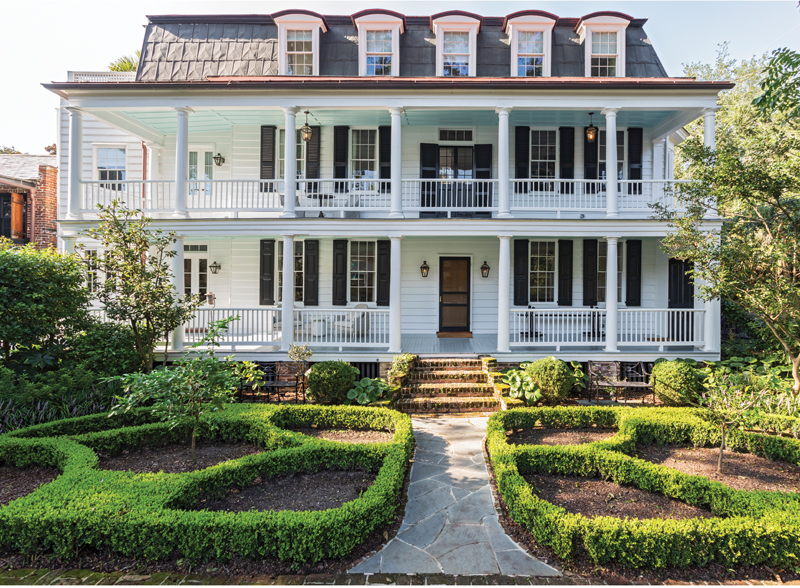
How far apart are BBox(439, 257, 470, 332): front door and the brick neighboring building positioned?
15.5m

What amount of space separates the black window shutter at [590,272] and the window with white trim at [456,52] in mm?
6280

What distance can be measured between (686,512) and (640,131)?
11.4 metres

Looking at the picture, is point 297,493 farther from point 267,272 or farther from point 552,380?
point 267,272

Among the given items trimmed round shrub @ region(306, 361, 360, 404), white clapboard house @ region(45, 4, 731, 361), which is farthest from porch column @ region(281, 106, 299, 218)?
trimmed round shrub @ region(306, 361, 360, 404)

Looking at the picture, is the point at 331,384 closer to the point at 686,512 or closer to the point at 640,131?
the point at 686,512

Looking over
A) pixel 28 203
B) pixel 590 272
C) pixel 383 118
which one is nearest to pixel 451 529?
pixel 590 272

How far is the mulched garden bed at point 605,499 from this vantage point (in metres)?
4.67

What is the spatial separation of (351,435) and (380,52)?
35.4 feet

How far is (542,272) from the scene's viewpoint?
41.8 ft

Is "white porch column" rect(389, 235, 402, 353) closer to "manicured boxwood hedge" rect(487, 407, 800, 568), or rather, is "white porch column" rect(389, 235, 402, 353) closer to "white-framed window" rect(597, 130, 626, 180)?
"manicured boxwood hedge" rect(487, 407, 800, 568)

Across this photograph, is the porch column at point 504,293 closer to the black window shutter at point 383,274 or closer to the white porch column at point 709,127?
the black window shutter at point 383,274

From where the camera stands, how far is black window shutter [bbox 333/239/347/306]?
12.5m

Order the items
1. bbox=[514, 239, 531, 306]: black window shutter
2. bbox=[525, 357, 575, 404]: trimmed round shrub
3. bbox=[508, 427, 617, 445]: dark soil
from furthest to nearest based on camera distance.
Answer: bbox=[514, 239, 531, 306]: black window shutter → bbox=[525, 357, 575, 404]: trimmed round shrub → bbox=[508, 427, 617, 445]: dark soil

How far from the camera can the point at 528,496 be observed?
14.7 feet
